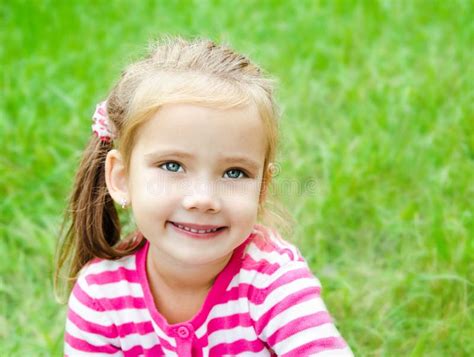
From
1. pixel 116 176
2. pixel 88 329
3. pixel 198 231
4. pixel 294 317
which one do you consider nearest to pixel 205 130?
pixel 198 231

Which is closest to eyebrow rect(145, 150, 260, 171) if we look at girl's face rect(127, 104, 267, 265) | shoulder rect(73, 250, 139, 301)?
girl's face rect(127, 104, 267, 265)

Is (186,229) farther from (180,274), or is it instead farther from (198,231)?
(180,274)

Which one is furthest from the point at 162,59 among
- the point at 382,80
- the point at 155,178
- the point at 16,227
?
the point at 382,80

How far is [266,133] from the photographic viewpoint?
1.78 m

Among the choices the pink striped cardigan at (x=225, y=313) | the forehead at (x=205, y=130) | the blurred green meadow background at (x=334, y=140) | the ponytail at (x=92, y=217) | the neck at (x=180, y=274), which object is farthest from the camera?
the blurred green meadow background at (x=334, y=140)

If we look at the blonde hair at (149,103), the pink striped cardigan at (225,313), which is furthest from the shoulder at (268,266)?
the blonde hair at (149,103)

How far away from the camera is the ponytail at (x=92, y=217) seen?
2.04 meters

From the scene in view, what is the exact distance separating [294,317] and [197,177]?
40cm

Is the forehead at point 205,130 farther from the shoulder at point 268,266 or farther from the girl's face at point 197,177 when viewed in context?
the shoulder at point 268,266

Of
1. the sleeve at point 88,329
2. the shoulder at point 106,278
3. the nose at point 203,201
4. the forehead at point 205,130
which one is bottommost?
the sleeve at point 88,329

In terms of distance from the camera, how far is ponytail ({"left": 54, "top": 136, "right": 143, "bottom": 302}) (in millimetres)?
2043

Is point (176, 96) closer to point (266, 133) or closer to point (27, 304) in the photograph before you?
point (266, 133)

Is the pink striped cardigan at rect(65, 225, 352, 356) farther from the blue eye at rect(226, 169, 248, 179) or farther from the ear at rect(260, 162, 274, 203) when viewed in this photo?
the blue eye at rect(226, 169, 248, 179)

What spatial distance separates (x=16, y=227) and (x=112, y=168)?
104 cm
